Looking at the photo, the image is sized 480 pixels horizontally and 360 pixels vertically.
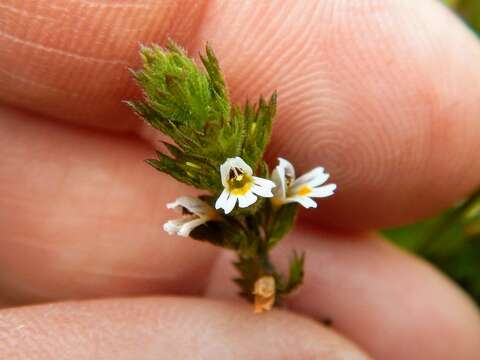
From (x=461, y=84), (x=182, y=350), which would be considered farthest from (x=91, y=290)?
(x=461, y=84)

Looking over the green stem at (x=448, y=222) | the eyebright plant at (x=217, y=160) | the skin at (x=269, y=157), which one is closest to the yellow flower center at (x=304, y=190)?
the eyebright plant at (x=217, y=160)

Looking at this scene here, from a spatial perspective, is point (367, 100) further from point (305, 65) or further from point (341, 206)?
point (341, 206)

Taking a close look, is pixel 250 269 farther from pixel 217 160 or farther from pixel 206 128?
pixel 206 128

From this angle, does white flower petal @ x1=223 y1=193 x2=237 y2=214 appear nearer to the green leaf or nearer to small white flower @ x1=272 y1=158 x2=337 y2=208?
small white flower @ x1=272 y1=158 x2=337 y2=208

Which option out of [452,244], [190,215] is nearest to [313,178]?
[190,215]

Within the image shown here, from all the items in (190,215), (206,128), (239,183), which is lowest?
(190,215)

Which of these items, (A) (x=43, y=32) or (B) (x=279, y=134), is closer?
(A) (x=43, y=32)

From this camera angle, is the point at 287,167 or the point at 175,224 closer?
the point at 175,224
